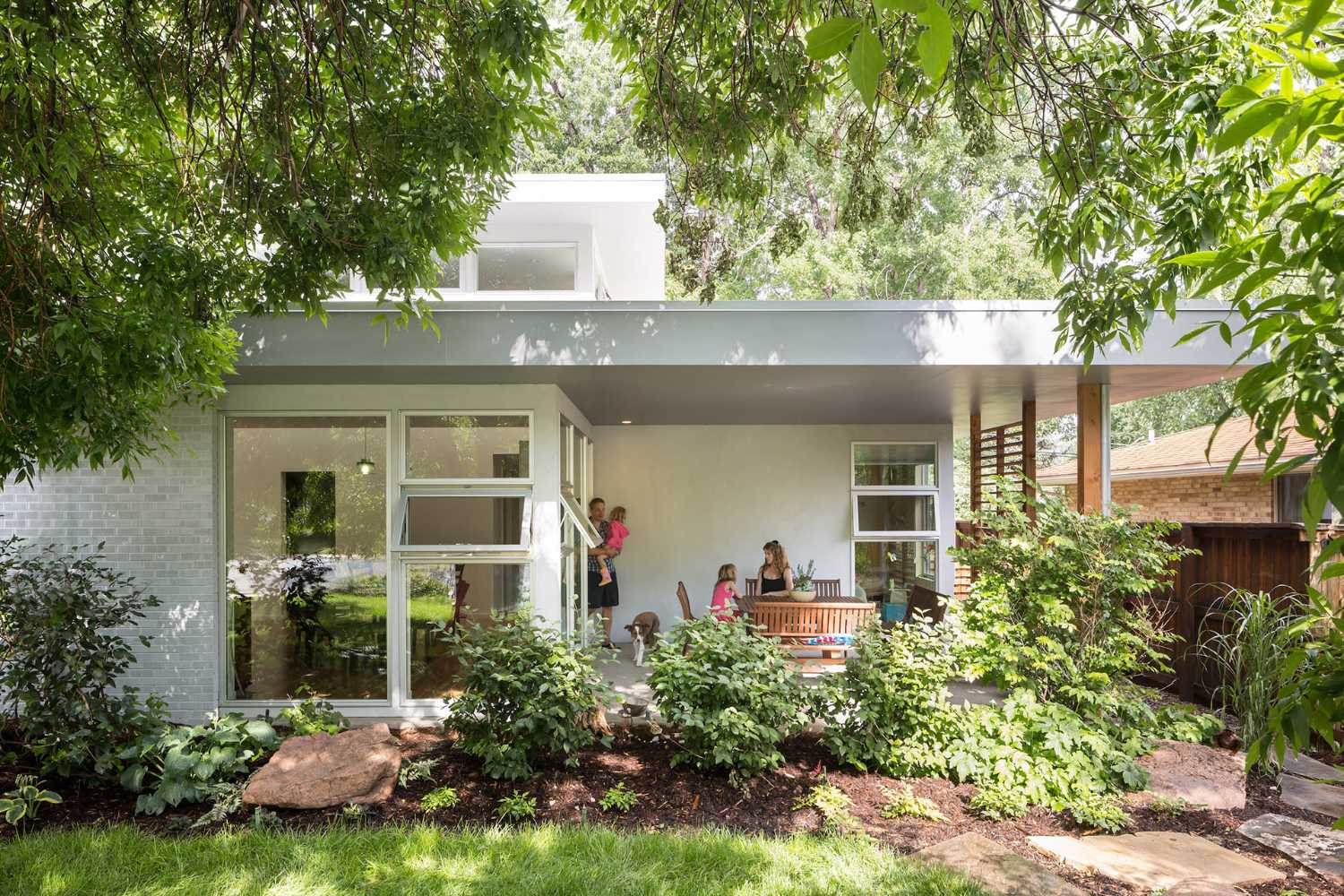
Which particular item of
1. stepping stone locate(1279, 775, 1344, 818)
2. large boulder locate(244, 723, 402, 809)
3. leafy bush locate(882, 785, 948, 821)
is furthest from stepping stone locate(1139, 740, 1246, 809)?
large boulder locate(244, 723, 402, 809)

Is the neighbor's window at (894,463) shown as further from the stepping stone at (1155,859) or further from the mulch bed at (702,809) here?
the stepping stone at (1155,859)

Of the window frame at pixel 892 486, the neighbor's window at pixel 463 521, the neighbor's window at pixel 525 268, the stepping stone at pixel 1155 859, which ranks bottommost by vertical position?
the stepping stone at pixel 1155 859

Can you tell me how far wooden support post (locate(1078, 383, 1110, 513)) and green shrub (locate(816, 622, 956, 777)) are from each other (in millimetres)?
2164

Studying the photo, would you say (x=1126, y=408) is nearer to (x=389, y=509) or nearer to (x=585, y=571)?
(x=585, y=571)

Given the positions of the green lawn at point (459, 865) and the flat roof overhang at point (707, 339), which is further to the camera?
the flat roof overhang at point (707, 339)

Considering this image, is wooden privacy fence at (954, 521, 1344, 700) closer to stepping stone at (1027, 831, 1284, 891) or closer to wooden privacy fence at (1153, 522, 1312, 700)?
wooden privacy fence at (1153, 522, 1312, 700)

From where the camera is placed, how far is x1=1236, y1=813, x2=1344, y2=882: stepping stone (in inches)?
169

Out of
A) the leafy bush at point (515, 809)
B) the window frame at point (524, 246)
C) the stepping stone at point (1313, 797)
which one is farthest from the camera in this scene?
the window frame at point (524, 246)

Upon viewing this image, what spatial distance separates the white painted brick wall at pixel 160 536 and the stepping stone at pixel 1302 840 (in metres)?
7.13

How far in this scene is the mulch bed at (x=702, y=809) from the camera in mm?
4625

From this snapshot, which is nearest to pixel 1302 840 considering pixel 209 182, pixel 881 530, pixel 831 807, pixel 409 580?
pixel 831 807

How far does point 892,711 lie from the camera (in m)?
5.52

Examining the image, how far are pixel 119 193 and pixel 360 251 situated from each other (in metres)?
1.80

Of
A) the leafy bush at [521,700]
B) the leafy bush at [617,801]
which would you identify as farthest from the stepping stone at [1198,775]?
the leafy bush at [521,700]
